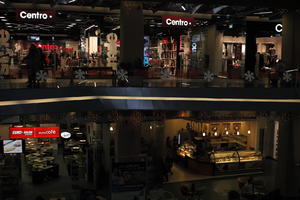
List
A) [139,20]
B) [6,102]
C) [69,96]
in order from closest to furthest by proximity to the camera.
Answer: [6,102] → [69,96] → [139,20]

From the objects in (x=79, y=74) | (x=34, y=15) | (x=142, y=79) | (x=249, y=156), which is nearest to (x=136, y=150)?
(x=142, y=79)

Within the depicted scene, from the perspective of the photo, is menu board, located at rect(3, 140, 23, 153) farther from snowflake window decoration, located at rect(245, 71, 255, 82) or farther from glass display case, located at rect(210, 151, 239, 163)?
snowflake window decoration, located at rect(245, 71, 255, 82)

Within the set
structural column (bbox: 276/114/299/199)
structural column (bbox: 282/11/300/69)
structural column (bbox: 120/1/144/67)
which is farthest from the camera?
structural column (bbox: 276/114/299/199)

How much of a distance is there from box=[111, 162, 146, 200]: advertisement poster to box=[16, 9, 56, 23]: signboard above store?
242 inches

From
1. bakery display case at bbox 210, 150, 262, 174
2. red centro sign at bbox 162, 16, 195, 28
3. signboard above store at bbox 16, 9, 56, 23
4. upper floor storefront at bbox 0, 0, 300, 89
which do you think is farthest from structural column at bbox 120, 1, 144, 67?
bakery display case at bbox 210, 150, 262, 174

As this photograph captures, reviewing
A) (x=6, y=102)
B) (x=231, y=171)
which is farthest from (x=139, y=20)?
(x=231, y=171)

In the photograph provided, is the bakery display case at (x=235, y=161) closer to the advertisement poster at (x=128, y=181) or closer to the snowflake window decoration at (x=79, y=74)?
the advertisement poster at (x=128, y=181)

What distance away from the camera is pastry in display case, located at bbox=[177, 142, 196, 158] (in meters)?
18.0

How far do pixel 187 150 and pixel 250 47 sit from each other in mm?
6632

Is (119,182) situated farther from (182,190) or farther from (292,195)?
(292,195)

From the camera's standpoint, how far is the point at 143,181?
10570mm

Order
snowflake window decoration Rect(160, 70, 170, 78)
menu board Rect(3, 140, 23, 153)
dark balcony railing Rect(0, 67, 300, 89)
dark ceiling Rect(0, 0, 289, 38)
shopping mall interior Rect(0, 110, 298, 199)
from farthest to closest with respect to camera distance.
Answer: menu board Rect(3, 140, 23, 153), dark ceiling Rect(0, 0, 289, 38), shopping mall interior Rect(0, 110, 298, 199), snowflake window decoration Rect(160, 70, 170, 78), dark balcony railing Rect(0, 67, 300, 89)

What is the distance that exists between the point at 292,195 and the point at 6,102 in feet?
37.7

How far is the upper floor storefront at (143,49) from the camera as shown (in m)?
11.4
